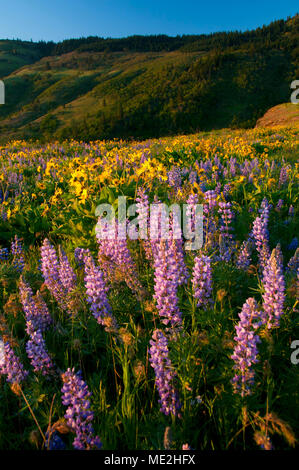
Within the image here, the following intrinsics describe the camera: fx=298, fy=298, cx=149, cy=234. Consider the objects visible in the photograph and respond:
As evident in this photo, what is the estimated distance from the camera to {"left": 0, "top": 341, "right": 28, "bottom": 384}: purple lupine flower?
2049 millimetres

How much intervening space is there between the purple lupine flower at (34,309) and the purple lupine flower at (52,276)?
180mm

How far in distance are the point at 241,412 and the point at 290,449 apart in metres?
0.30

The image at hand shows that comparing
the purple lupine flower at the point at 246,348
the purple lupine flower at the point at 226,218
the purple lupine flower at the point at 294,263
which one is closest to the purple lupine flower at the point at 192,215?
the purple lupine flower at the point at 226,218

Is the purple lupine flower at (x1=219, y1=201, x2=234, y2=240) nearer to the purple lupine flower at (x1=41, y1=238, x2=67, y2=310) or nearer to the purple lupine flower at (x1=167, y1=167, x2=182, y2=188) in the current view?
the purple lupine flower at (x1=167, y1=167, x2=182, y2=188)

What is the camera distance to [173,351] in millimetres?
2172

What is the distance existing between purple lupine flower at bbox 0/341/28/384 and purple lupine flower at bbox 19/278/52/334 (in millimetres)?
245

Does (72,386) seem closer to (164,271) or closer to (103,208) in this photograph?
(164,271)

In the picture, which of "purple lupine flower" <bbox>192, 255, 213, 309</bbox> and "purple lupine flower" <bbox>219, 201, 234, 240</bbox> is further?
"purple lupine flower" <bbox>219, 201, 234, 240</bbox>

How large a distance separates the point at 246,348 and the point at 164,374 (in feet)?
1.76

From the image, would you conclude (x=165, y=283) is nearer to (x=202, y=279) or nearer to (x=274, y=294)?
(x=202, y=279)

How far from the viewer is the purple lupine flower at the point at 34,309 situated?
2343 mm

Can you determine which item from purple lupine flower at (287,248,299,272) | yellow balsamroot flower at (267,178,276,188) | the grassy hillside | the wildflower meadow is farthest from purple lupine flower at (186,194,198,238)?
the grassy hillside

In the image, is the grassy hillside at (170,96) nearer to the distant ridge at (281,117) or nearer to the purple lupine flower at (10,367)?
the distant ridge at (281,117)
